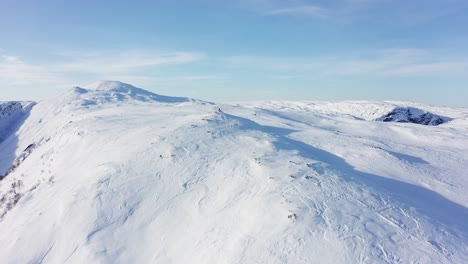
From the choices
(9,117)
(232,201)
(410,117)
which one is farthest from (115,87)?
(410,117)

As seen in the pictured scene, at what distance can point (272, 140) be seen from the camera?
2267 centimetres

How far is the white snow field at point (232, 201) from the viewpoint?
11.9 m

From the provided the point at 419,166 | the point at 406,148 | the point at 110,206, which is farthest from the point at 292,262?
the point at 406,148

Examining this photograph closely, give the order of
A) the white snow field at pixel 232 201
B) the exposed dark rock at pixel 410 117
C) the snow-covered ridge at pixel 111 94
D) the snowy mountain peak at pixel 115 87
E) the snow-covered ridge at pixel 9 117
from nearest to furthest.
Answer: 1. the white snow field at pixel 232 201
2. the snow-covered ridge at pixel 111 94
3. the snow-covered ridge at pixel 9 117
4. the snowy mountain peak at pixel 115 87
5. the exposed dark rock at pixel 410 117

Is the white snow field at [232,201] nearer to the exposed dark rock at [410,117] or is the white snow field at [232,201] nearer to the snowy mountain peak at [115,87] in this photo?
the snowy mountain peak at [115,87]

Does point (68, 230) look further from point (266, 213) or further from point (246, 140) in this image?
point (246, 140)

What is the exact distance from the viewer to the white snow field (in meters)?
11.9

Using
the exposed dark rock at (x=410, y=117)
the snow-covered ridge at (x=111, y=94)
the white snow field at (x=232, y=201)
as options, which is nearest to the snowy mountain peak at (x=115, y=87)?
the snow-covered ridge at (x=111, y=94)

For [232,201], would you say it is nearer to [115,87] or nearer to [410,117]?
[115,87]

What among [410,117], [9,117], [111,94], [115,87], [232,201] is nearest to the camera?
[232,201]

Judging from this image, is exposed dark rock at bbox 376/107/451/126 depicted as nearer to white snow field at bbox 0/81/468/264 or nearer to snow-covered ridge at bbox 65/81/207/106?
snow-covered ridge at bbox 65/81/207/106

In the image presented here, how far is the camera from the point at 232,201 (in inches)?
597

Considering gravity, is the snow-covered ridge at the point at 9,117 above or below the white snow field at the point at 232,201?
below

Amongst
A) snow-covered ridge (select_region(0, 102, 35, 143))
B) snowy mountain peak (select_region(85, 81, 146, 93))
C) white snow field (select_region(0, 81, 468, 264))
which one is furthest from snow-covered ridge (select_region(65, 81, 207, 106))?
white snow field (select_region(0, 81, 468, 264))
